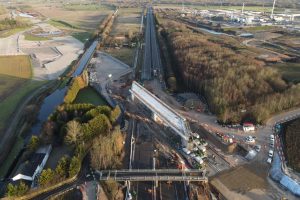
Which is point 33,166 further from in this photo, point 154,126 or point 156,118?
point 156,118

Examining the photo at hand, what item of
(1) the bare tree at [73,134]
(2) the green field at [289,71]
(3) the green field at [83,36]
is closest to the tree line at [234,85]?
(2) the green field at [289,71]

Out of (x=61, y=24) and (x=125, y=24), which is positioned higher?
(x=125, y=24)

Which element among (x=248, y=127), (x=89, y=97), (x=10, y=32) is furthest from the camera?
(x=10, y=32)

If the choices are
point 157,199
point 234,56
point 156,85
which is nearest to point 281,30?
point 234,56

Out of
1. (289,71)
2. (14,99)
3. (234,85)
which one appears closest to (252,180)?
(234,85)

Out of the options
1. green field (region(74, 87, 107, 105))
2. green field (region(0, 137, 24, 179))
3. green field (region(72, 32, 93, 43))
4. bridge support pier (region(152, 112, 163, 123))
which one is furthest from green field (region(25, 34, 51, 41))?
bridge support pier (region(152, 112, 163, 123))

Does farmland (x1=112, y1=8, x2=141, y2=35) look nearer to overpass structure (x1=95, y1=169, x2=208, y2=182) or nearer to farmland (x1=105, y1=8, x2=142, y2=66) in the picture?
farmland (x1=105, y1=8, x2=142, y2=66)
